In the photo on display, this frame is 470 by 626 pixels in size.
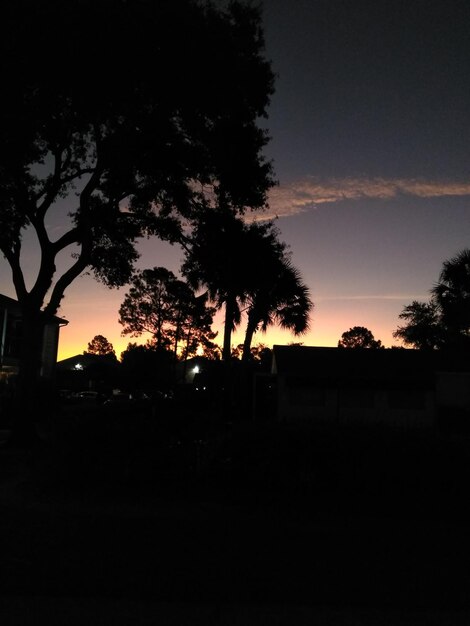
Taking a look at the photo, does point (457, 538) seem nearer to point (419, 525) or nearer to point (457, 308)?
point (419, 525)

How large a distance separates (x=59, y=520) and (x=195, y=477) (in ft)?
7.55

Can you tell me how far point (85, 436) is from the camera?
398 inches

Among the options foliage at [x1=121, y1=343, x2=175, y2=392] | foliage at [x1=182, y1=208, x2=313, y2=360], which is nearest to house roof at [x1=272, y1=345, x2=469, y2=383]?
foliage at [x1=182, y1=208, x2=313, y2=360]

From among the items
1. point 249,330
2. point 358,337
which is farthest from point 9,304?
point 358,337

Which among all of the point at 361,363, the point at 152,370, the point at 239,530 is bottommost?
the point at 239,530

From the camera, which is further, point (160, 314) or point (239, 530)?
point (160, 314)

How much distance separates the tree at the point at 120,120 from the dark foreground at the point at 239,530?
7186 mm

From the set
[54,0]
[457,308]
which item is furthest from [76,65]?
[457,308]

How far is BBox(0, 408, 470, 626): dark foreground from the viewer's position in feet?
17.5

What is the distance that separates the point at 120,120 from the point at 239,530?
11.3 m

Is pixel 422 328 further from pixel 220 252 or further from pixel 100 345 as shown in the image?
pixel 100 345

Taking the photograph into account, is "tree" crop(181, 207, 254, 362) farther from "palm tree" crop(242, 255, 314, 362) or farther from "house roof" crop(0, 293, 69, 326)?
"house roof" crop(0, 293, 69, 326)

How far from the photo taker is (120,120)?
15.8 m

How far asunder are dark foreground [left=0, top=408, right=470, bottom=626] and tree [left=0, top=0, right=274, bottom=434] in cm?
719
